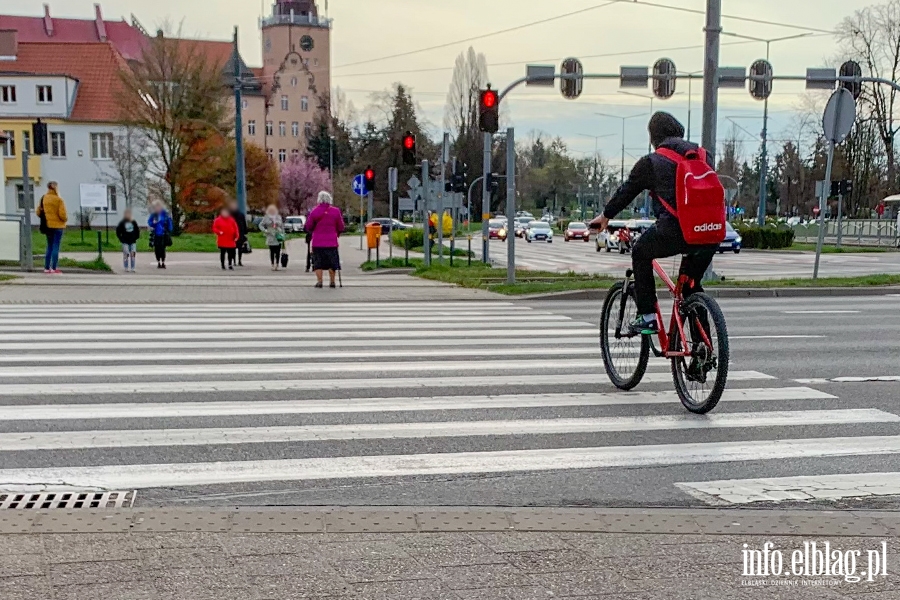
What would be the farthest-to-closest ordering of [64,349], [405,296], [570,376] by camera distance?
[405,296]
[64,349]
[570,376]

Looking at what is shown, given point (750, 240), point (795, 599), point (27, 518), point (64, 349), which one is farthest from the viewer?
point (750, 240)

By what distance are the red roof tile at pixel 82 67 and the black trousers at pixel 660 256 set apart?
6126cm

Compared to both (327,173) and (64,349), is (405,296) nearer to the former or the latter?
(64,349)

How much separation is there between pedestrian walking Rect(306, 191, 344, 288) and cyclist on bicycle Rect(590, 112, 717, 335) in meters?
12.1

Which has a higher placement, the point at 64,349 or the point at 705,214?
the point at 705,214

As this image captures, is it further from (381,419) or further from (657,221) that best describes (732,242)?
(381,419)

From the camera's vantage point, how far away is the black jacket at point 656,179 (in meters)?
6.99

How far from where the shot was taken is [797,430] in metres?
6.63

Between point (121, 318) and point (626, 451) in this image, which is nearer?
point (626, 451)

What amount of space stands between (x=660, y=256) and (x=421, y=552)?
3718 mm

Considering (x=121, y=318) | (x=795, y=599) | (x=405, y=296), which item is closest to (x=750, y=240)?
(x=405, y=296)

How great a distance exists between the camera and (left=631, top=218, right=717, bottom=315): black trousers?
707 cm

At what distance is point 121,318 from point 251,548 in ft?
32.4

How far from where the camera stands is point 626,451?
6.08m
